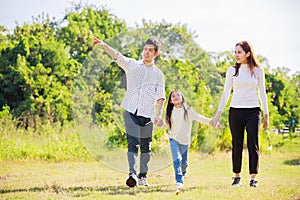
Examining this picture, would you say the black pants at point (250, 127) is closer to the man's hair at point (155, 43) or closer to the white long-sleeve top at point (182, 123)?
the white long-sleeve top at point (182, 123)

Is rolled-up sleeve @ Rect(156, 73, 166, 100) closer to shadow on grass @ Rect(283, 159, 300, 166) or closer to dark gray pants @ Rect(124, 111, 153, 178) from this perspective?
dark gray pants @ Rect(124, 111, 153, 178)

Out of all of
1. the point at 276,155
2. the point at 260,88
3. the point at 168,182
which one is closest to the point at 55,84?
the point at 276,155

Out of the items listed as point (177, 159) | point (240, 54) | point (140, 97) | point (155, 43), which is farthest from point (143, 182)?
point (240, 54)

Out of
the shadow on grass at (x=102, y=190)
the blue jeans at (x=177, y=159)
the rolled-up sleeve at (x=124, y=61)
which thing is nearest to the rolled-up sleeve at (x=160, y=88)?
the rolled-up sleeve at (x=124, y=61)

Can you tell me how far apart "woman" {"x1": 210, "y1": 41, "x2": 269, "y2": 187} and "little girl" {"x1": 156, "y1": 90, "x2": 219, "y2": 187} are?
0.23 m

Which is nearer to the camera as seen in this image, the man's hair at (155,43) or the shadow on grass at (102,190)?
the shadow on grass at (102,190)

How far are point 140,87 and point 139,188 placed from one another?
95cm

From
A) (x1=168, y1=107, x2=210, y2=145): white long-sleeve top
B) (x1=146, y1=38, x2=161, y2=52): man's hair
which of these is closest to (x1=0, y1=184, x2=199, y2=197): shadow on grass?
(x1=168, y1=107, x2=210, y2=145): white long-sleeve top

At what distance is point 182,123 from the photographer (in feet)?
15.4

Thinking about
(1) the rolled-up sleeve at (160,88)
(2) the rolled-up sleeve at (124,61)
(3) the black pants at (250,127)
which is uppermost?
(2) the rolled-up sleeve at (124,61)

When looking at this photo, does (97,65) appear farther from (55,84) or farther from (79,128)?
(55,84)

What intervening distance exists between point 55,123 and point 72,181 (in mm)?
3538

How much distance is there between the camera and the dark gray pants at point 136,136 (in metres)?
4.54

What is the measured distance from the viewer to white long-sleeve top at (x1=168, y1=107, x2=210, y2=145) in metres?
4.70
